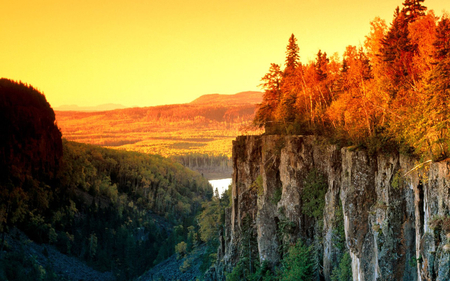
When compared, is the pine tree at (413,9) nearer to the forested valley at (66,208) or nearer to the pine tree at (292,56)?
the pine tree at (292,56)

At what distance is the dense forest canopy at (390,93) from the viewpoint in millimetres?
17781

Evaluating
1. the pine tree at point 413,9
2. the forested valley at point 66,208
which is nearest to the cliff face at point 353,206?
the pine tree at point 413,9

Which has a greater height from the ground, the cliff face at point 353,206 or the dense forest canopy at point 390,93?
the dense forest canopy at point 390,93

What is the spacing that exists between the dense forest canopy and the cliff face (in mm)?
1211

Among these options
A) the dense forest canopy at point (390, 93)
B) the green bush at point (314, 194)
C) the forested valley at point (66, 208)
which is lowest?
the forested valley at point (66, 208)

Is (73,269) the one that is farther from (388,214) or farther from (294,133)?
(388,214)

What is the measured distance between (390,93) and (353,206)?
21.3ft

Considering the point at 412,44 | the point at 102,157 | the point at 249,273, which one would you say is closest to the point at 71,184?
the point at 102,157

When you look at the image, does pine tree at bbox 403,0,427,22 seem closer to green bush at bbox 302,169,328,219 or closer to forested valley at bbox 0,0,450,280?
forested valley at bbox 0,0,450,280

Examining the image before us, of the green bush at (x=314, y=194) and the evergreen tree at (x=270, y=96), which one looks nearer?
the green bush at (x=314, y=194)

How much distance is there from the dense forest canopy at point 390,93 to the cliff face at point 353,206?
1211 mm

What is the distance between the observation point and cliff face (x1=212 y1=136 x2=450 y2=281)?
1512 cm

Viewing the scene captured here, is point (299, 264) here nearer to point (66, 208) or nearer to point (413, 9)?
point (413, 9)

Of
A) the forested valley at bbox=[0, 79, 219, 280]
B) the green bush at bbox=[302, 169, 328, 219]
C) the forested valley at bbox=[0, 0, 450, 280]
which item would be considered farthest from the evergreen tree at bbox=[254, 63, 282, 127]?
the forested valley at bbox=[0, 79, 219, 280]
